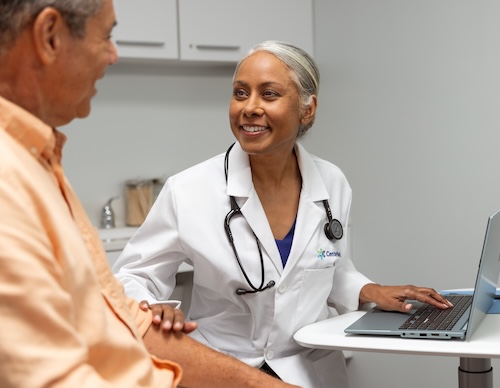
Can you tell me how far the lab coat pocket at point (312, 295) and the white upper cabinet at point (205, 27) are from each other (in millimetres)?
1544

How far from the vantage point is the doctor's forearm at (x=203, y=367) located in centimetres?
144

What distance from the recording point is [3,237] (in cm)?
77

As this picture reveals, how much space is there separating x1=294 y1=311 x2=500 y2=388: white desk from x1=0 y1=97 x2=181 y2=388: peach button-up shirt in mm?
551

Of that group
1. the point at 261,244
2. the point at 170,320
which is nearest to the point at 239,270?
the point at 261,244

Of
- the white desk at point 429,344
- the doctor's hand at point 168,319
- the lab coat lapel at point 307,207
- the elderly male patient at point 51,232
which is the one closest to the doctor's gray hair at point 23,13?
the elderly male patient at point 51,232

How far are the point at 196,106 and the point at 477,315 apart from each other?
2.17 m

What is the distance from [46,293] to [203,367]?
721 millimetres

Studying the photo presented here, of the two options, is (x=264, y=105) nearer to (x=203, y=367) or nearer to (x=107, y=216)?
(x=203, y=367)

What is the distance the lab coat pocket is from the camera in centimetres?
181

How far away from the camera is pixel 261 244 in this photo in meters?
1.79

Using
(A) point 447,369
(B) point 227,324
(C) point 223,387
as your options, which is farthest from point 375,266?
(C) point 223,387

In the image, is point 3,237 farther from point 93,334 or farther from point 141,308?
point 141,308

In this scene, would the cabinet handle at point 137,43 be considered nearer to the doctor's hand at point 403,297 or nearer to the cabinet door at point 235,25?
the cabinet door at point 235,25

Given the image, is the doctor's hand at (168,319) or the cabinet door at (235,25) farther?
the cabinet door at (235,25)
